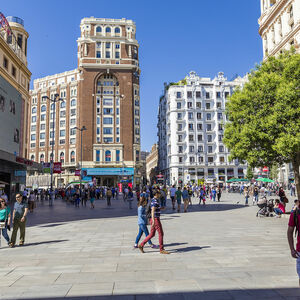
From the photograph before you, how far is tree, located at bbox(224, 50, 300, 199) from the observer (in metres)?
15.6

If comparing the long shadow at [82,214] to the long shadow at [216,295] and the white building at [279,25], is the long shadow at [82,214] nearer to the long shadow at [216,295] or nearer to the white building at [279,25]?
the long shadow at [216,295]

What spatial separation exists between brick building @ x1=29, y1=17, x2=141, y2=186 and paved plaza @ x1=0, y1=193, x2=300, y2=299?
169 feet

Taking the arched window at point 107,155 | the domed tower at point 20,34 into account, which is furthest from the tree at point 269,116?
the arched window at point 107,155

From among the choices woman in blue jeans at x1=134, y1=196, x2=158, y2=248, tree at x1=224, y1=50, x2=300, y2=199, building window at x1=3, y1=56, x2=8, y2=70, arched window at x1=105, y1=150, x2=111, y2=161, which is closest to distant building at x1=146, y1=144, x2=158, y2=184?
arched window at x1=105, y1=150, x2=111, y2=161

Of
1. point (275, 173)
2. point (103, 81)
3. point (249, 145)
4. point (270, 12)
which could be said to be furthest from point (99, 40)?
point (249, 145)

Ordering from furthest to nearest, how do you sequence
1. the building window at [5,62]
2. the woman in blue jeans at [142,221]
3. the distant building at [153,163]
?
the distant building at [153,163], the building window at [5,62], the woman in blue jeans at [142,221]

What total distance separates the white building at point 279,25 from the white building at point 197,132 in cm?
3186

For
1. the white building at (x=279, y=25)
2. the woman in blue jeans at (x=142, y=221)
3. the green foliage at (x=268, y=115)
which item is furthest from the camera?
the white building at (x=279, y=25)

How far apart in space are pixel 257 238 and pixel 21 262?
Result: 7.20 metres

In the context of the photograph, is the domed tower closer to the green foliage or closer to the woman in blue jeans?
the green foliage

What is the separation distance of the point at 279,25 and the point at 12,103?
3265 cm

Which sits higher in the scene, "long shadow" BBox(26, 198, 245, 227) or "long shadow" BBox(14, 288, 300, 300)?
"long shadow" BBox(14, 288, 300, 300)

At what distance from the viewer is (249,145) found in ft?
55.0

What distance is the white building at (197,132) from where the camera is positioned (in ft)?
221
